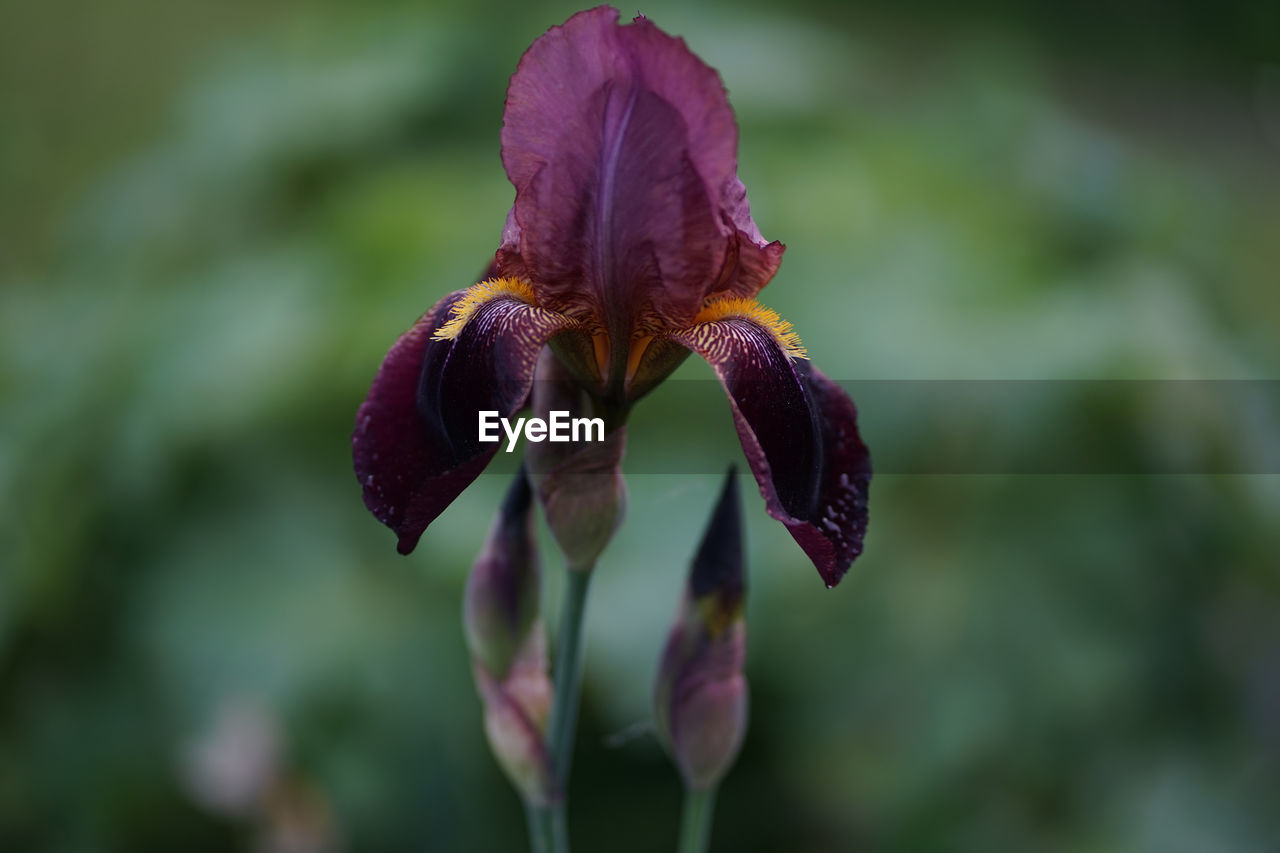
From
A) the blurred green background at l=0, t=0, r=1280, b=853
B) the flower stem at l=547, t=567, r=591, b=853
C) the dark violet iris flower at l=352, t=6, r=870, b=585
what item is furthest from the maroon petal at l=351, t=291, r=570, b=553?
the blurred green background at l=0, t=0, r=1280, b=853

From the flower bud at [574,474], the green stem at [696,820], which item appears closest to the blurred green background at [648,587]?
the green stem at [696,820]

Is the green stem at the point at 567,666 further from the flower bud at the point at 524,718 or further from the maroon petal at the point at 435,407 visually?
the maroon petal at the point at 435,407

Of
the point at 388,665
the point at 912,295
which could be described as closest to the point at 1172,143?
the point at 912,295

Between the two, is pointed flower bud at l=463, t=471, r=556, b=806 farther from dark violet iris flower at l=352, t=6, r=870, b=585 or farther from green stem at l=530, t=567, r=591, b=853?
dark violet iris flower at l=352, t=6, r=870, b=585

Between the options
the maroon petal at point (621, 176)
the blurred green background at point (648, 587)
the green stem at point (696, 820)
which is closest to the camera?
the maroon petal at point (621, 176)

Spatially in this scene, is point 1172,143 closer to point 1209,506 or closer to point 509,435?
point 1209,506

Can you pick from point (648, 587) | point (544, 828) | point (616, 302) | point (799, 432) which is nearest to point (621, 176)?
point (616, 302)
